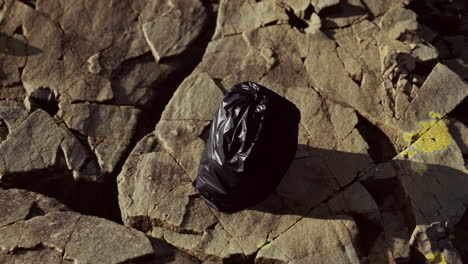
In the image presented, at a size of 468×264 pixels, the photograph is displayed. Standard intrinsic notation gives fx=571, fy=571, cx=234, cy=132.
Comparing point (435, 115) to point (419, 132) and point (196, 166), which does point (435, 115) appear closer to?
point (419, 132)

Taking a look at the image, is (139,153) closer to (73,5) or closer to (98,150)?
(98,150)

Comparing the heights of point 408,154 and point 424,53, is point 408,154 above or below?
below

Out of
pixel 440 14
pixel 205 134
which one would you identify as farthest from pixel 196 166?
pixel 440 14

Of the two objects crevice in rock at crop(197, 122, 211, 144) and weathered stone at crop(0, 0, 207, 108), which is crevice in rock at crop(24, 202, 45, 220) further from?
crevice in rock at crop(197, 122, 211, 144)

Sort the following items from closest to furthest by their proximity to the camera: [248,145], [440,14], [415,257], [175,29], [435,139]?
[248,145] < [415,257] < [435,139] < [175,29] < [440,14]

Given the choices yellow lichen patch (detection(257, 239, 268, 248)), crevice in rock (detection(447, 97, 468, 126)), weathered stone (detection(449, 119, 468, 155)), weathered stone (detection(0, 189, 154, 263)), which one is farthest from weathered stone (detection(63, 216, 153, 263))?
crevice in rock (detection(447, 97, 468, 126))

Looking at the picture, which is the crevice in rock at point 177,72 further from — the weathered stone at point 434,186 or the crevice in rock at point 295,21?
the weathered stone at point 434,186
